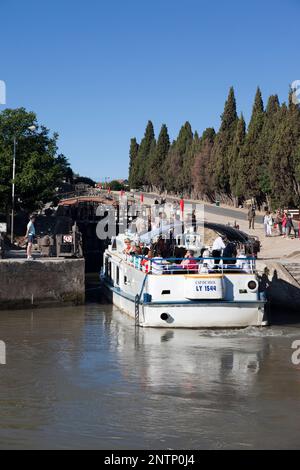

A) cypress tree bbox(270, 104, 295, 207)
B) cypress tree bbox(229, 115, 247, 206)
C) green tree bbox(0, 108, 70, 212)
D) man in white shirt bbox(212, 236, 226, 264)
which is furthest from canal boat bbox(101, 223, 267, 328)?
cypress tree bbox(229, 115, 247, 206)

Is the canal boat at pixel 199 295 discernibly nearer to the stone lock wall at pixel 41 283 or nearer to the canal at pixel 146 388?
the canal at pixel 146 388

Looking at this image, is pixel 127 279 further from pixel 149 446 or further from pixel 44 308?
pixel 149 446

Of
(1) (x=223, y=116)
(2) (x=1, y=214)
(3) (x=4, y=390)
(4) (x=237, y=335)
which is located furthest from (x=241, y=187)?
(3) (x=4, y=390)

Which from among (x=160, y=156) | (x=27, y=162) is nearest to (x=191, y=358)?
(x=27, y=162)

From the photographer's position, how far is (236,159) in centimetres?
7069

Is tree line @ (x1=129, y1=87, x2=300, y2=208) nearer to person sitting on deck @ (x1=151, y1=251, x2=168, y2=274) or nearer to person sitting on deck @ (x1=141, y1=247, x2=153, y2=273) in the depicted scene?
person sitting on deck @ (x1=141, y1=247, x2=153, y2=273)

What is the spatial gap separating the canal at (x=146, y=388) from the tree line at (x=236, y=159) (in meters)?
33.2

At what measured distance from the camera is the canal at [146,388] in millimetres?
12500

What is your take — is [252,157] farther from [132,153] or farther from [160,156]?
[132,153]

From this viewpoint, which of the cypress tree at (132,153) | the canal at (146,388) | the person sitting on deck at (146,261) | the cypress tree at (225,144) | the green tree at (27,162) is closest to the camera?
the canal at (146,388)

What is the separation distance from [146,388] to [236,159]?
186ft

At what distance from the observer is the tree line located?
54844mm

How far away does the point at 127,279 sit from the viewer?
2611 centimetres

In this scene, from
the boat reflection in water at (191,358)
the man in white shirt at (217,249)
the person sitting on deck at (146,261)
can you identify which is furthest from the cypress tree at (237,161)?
the boat reflection in water at (191,358)
